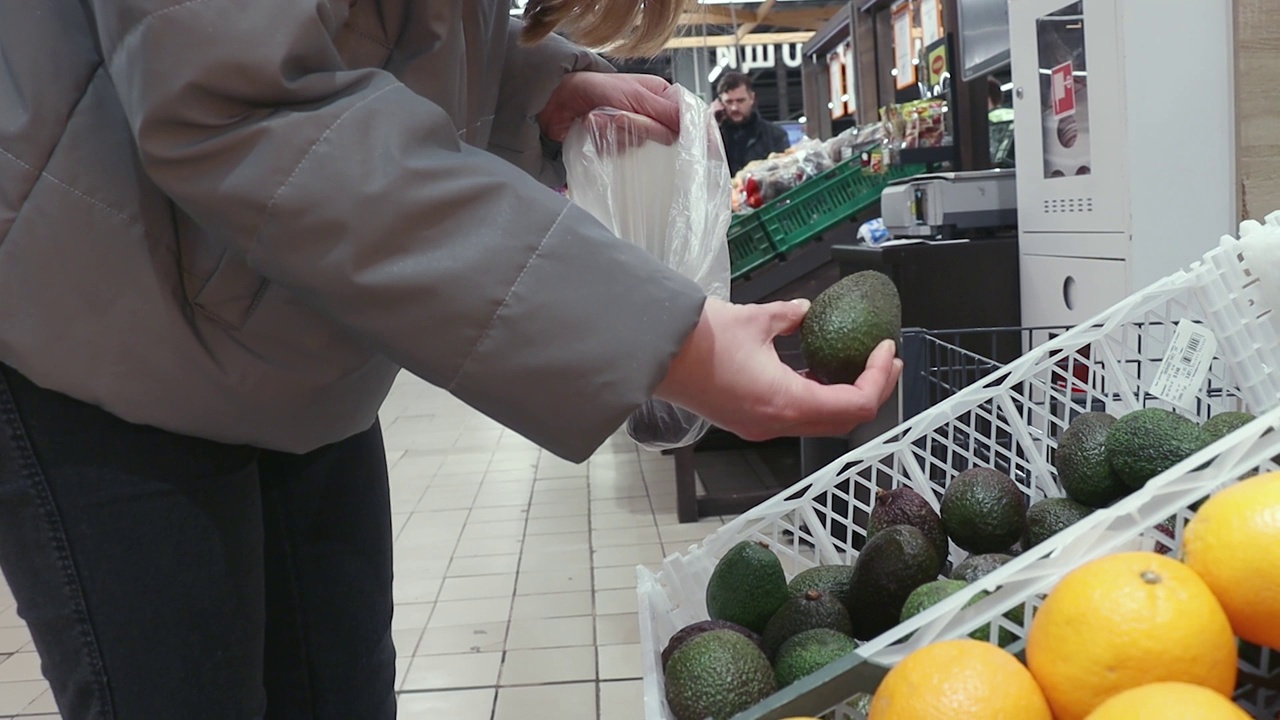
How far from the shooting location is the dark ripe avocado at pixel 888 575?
0.91 meters

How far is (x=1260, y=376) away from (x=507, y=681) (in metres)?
1.70

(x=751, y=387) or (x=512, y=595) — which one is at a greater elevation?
(x=751, y=387)

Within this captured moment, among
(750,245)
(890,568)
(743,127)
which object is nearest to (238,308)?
(890,568)

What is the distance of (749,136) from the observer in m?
6.05

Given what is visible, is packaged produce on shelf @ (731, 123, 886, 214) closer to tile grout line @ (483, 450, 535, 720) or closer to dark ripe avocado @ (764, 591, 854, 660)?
tile grout line @ (483, 450, 535, 720)

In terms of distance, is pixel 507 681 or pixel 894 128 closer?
pixel 507 681

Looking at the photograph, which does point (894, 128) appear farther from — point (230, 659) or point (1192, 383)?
point (230, 659)

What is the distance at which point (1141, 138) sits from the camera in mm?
2014

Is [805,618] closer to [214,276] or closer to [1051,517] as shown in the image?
[1051,517]

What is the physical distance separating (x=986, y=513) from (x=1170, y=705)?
0.44 metres

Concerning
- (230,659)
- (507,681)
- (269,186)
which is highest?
(269,186)

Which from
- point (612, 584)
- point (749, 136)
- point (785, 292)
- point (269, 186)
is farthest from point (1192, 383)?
point (749, 136)

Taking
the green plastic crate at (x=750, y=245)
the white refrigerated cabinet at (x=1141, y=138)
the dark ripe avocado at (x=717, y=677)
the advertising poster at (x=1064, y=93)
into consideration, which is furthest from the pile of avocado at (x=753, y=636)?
the green plastic crate at (x=750, y=245)

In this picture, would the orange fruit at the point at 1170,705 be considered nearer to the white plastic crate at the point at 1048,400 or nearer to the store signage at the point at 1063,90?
the white plastic crate at the point at 1048,400
